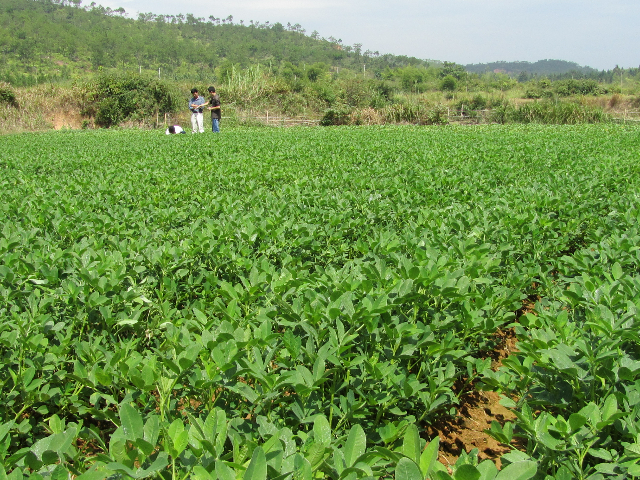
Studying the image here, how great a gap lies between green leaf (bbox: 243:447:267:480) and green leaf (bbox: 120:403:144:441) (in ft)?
1.63

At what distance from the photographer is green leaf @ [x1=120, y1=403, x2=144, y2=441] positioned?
1450 mm

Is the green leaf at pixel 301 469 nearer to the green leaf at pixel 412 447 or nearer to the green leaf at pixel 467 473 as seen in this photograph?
the green leaf at pixel 412 447

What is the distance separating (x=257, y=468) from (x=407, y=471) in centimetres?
39

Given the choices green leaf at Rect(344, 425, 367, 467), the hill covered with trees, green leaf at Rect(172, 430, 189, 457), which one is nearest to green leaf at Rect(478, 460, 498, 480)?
green leaf at Rect(344, 425, 367, 467)

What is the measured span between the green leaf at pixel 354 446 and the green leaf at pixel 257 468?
0.31 meters

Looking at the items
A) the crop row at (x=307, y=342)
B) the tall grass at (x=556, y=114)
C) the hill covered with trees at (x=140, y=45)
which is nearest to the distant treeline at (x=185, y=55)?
the hill covered with trees at (x=140, y=45)

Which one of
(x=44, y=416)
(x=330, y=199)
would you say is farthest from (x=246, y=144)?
(x=44, y=416)

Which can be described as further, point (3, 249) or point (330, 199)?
point (330, 199)

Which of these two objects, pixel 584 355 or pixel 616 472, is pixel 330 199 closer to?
pixel 584 355

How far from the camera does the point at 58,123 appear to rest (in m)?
28.1

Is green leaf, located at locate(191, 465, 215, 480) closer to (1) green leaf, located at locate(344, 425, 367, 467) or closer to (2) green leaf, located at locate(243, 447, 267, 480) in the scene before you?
(2) green leaf, located at locate(243, 447, 267, 480)

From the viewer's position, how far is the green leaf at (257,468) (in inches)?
45.2

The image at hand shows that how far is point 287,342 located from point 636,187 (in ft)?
21.7

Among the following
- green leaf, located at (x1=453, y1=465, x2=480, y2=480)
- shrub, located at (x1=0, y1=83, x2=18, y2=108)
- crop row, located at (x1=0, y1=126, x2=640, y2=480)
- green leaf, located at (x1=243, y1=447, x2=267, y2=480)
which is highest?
shrub, located at (x1=0, y1=83, x2=18, y2=108)
